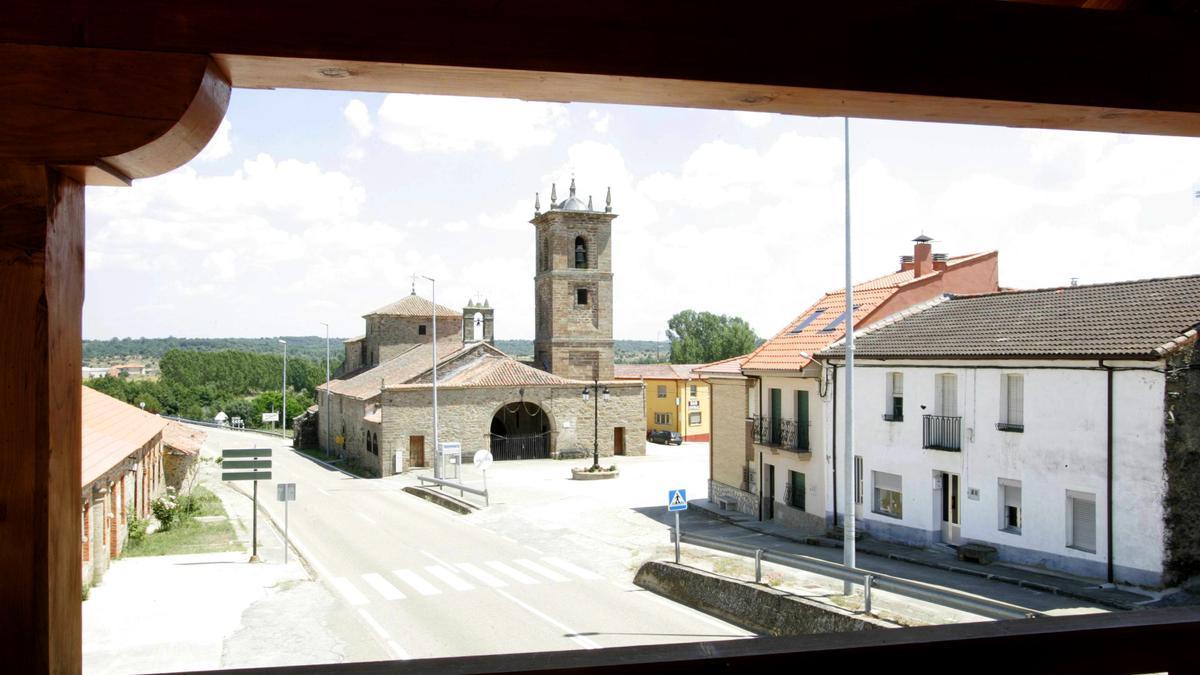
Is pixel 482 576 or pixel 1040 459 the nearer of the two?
pixel 1040 459

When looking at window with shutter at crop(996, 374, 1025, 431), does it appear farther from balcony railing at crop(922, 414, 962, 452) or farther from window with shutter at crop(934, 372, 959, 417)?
window with shutter at crop(934, 372, 959, 417)

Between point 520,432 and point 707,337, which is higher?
point 707,337

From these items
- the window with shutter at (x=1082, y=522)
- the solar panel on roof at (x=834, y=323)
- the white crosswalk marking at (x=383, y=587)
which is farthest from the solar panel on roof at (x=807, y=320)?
the white crosswalk marking at (x=383, y=587)

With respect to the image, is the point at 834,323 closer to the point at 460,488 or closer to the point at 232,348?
the point at 460,488

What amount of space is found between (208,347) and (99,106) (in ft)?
382

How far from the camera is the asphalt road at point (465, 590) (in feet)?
42.7

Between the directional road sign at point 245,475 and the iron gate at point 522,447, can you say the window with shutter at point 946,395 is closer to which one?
the directional road sign at point 245,475

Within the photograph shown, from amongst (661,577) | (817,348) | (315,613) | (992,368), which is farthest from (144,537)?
(992,368)

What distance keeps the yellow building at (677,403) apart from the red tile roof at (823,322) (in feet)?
83.6

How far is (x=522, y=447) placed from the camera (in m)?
39.2

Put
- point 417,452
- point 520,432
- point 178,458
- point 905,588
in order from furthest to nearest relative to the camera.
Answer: point 520,432, point 417,452, point 178,458, point 905,588

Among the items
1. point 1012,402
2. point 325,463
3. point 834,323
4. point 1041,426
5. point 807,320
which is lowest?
point 325,463

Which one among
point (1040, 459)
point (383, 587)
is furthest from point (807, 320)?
point (383, 587)

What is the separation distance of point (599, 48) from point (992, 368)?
55.8 ft
